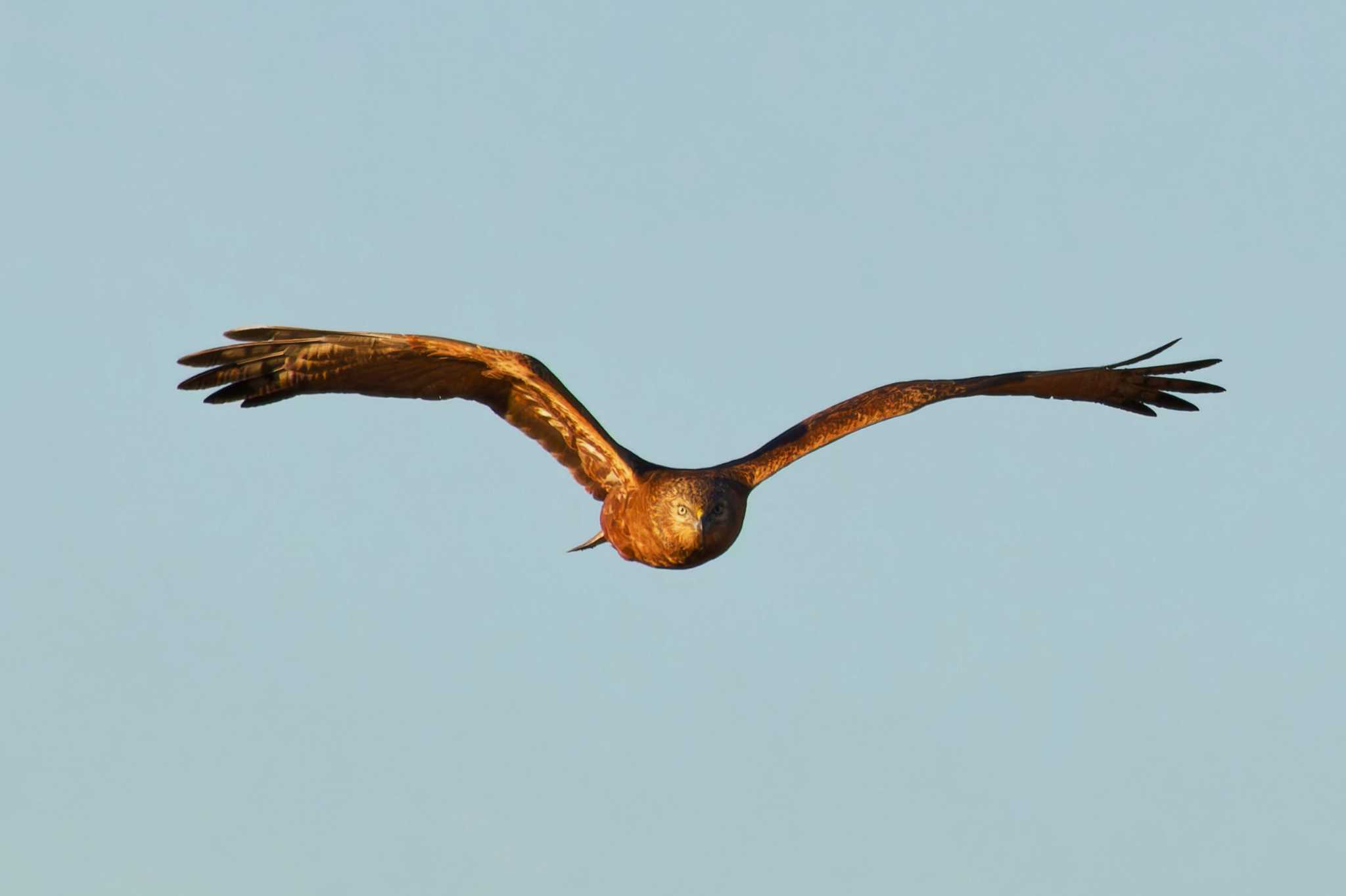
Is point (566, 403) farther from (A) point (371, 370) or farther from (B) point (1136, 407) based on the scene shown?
(B) point (1136, 407)

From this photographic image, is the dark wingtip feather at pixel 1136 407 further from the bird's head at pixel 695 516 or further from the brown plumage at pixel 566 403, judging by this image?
the bird's head at pixel 695 516

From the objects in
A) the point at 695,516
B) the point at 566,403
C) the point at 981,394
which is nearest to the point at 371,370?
Result: the point at 566,403

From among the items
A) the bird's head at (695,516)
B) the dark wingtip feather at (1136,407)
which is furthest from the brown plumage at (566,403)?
the dark wingtip feather at (1136,407)

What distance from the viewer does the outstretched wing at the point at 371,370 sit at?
14.5 meters

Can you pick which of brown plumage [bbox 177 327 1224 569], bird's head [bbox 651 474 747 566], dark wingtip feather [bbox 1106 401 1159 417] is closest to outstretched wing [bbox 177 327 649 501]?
brown plumage [bbox 177 327 1224 569]

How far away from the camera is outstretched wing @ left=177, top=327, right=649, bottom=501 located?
14.5 metres

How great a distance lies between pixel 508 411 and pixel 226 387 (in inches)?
92.4

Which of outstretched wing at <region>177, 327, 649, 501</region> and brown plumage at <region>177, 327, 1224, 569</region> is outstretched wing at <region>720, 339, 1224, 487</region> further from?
outstretched wing at <region>177, 327, 649, 501</region>

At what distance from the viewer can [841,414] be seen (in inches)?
622

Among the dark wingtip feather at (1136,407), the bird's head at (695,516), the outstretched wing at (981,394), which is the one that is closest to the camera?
the bird's head at (695,516)

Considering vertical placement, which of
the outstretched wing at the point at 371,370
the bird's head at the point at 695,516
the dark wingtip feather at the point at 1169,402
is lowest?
the bird's head at the point at 695,516

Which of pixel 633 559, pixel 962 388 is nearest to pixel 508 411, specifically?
pixel 633 559

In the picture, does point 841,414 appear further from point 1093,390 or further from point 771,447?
point 1093,390

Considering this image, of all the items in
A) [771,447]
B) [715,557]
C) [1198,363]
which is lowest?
[715,557]
